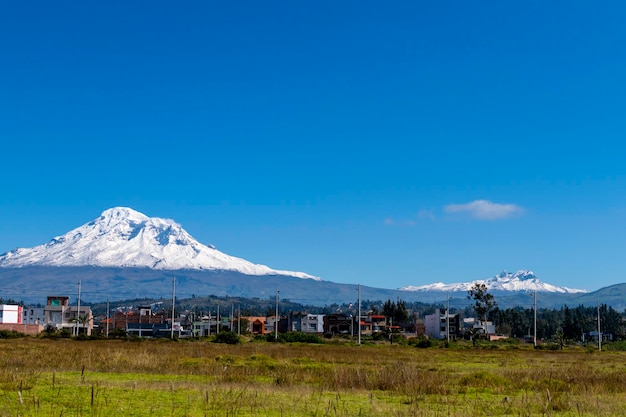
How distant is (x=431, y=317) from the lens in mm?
188625

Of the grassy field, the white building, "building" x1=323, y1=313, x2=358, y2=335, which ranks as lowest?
"building" x1=323, y1=313, x2=358, y2=335

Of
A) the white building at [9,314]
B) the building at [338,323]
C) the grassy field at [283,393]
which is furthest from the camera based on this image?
the building at [338,323]

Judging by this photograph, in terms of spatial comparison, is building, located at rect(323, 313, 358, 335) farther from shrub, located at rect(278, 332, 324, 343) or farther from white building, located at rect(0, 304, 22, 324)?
shrub, located at rect(278, 332, 324, 343)

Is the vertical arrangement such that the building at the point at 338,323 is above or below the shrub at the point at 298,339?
below

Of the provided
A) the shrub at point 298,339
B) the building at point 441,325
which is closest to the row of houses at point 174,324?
the building at point 441,325

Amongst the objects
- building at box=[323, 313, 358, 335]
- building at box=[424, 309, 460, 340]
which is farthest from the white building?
building at box=[424, 309, 460, 340]

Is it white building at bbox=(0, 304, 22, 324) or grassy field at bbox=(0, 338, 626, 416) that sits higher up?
grassy field at bbox=(0, 338, 626, 416)

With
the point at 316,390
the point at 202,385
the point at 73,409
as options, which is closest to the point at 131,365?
the point at 202,385

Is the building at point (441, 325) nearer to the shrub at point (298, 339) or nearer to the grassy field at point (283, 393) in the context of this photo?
the shrub at point (298, 339)

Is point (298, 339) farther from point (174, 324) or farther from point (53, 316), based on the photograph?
point (174, 324)

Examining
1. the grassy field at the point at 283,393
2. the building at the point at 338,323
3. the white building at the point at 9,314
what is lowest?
the building at the point at 338,323

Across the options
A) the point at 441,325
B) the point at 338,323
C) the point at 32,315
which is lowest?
the point at 338,323

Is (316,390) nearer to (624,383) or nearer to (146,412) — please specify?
(146,412)

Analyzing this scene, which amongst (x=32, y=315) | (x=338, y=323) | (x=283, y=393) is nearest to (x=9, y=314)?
(x=32, y=315)
